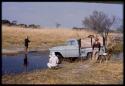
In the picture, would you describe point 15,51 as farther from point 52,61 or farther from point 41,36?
point 52,61

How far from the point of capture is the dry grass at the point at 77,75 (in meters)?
12.4

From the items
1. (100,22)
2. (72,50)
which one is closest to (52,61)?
(72,50)

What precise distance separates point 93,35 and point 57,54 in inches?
53.6

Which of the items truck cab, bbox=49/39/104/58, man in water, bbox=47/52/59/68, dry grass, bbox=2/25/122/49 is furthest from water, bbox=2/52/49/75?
truck cab, bbox=49/39/104/58

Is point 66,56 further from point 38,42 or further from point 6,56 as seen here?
point 6,56

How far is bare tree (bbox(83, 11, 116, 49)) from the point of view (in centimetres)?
1272

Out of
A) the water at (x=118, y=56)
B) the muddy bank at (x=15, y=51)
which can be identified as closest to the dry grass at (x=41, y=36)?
the muddy bank at (x=15, y=51)

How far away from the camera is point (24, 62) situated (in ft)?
41.6

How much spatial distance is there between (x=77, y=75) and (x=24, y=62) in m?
1.68

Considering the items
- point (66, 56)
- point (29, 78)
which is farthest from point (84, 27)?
point (29, 78)

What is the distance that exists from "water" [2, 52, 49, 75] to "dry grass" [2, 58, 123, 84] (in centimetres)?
16

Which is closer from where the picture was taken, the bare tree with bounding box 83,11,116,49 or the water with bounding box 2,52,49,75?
the water with bounding box 2,52,49,75

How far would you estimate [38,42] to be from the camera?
12844 millimetres

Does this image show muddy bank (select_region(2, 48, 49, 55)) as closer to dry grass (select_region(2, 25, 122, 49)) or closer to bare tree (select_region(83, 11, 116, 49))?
dry grass (select_region(2, 25, 122, 49))
